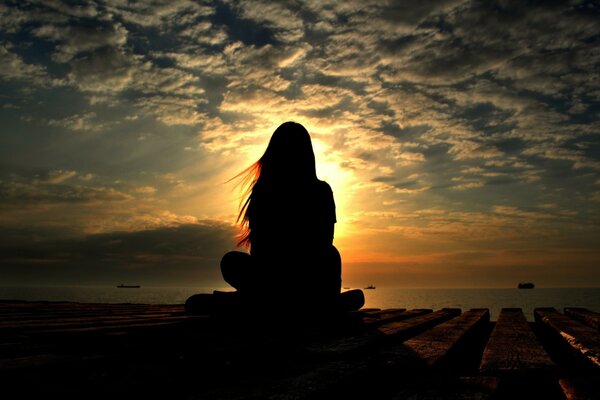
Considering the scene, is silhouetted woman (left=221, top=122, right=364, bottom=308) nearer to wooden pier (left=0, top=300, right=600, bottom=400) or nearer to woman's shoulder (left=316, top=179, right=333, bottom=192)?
woman's shoulder (left=316, top=179, right=333, bottom=192)

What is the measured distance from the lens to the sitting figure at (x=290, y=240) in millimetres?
4320

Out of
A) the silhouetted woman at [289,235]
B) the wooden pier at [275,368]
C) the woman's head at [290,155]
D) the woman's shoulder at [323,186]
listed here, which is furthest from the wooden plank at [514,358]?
the woman's head at [290,155]

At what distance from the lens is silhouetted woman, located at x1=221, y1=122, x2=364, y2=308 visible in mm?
4332

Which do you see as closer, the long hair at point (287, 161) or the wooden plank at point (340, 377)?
the wooden plank at point (340, 377)

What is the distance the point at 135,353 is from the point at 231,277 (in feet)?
7.76

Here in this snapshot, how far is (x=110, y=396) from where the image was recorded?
1.29m

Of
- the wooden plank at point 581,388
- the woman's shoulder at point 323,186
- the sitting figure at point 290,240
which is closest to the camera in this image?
the wooden plank at point 581,388

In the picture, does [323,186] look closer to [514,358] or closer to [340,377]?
[514,358]

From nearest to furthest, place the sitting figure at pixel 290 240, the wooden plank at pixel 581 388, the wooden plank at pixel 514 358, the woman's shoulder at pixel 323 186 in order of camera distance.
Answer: the wooden plank at pixel 581 388 < the wooden plank at pixel 514 358 < the sitting figure at pixel 290 240 < the woman's shoulder at pixel 323 186

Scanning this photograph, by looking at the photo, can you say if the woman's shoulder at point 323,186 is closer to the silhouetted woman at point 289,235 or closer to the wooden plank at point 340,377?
the silhouetted woman at point 289,235

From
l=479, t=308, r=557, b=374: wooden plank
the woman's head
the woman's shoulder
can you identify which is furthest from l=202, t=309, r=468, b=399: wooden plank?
the woman's head

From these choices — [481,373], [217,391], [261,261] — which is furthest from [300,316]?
[217,391]

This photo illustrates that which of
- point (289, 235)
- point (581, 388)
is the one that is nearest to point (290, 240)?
point (289, 235)

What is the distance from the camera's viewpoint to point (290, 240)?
15.0ft
